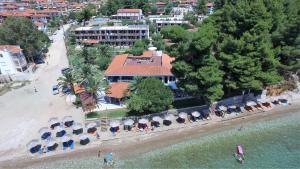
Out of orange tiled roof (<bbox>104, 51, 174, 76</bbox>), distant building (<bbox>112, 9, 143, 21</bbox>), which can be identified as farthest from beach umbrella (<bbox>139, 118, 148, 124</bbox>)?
distant building (<bbox>112, 9, 143, 21</bbox>)

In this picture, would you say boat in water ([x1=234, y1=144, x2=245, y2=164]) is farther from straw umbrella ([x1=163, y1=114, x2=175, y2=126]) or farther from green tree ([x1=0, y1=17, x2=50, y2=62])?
green tree ([x1=0, y1=17, x2=50, y2=62])

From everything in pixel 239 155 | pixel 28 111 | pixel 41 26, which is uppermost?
pixel 41 26

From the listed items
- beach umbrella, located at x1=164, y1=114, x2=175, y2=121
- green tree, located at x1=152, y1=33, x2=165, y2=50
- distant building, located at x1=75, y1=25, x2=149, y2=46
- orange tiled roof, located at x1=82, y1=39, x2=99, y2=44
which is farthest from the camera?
distant building, located at x1=75, y1=25, x2=149, y2=46

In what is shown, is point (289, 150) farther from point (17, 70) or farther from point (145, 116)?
point (17, 70)

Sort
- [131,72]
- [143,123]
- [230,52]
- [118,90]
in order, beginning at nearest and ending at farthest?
[143,123]
[230,52]
[118,90]
[131,72]

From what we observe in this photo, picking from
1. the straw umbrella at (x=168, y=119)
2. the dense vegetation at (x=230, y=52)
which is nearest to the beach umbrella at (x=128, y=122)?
the straw umbrella at (x=168, y=119)

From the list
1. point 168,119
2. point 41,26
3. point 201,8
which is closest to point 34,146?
point 168,119

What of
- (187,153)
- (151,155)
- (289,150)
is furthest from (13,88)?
(289,150)

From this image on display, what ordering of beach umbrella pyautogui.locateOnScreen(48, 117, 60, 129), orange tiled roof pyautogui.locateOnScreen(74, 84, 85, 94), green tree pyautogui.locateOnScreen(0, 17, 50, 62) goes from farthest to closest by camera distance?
green tree pyautogui.locateOnScreen(0, 17, 50, 62)
orange tiled roof pyautogui.locateOnScreen(74, 84, 85, 94)
beach umbrella pyautogui.locateOnScreen(48, 117, 60, 129)

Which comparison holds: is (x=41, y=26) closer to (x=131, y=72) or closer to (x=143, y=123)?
(x=131, y=72)
